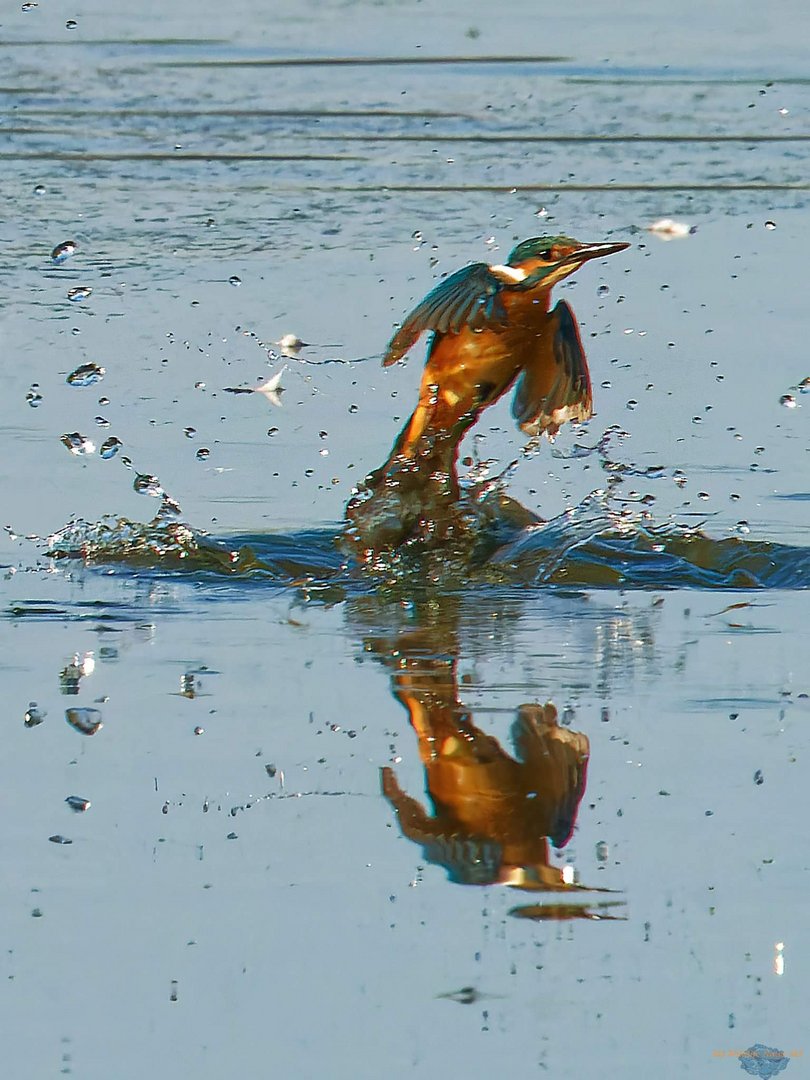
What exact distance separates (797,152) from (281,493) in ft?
19.5

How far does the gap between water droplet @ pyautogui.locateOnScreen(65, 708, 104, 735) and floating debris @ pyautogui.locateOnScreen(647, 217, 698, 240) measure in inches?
253

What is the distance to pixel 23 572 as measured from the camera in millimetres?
7992

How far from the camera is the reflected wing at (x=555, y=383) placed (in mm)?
8211

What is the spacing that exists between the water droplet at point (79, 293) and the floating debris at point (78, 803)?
5732 millimetres

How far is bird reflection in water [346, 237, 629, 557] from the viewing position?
26.3 ft

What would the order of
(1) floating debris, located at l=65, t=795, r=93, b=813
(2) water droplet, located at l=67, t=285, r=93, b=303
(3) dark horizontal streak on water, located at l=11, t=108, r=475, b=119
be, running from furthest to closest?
1. (3) dark horizontal streak on water, located at l=11, t=108, r=475, b=119
2. (2) water droplet, located at l=67, t=285, r=93, b=303
3. (1) floating debris, located at l=65, t=795, r=93, b=813

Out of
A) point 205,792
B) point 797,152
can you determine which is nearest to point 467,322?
point 205,792

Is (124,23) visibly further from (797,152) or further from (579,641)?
(579,641)

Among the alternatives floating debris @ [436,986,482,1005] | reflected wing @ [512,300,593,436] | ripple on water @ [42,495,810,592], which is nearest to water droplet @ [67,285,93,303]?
ripple on water @ [42,495,810,592]

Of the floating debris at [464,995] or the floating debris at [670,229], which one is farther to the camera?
the floating debris at [670,229]

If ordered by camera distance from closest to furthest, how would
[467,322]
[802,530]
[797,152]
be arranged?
1. [467,322]
2. [802,530]
3. [797,152]

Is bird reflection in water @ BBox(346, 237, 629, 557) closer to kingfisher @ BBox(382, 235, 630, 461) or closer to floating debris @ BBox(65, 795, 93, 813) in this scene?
kingfisher @ BBox(382, 235, 630, 461)

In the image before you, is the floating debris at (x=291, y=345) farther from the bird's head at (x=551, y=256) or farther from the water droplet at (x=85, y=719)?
the water droplet at (x=85, y=719)

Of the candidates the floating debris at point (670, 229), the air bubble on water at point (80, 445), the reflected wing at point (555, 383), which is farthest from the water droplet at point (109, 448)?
the floating debris at point (670, 229)
